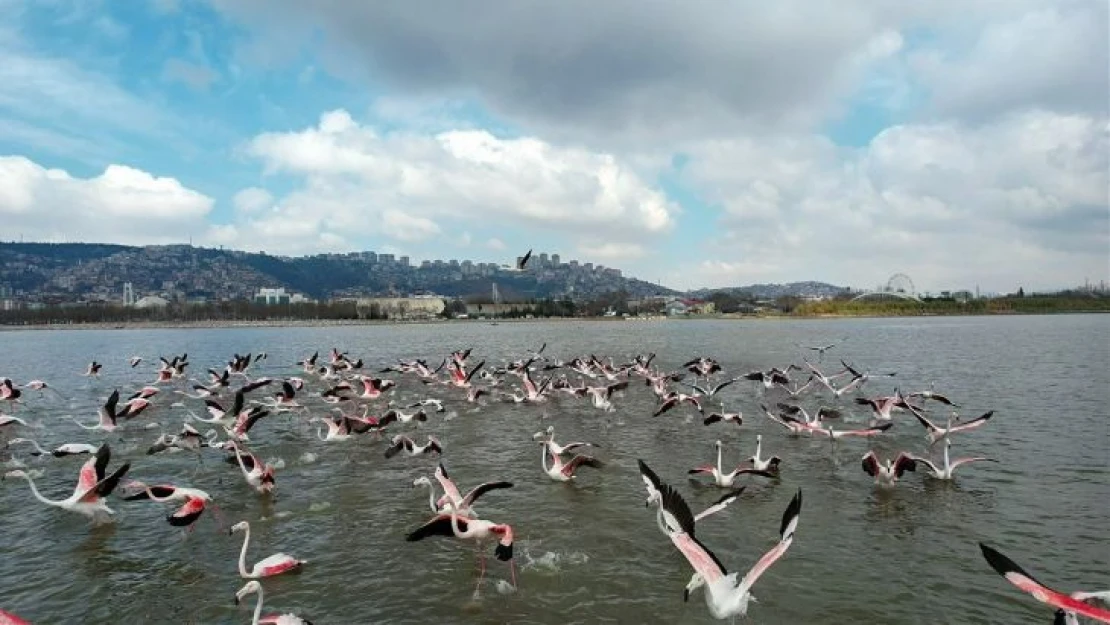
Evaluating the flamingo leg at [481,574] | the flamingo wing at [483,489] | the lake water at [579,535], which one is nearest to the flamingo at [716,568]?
the lake water at [579,535]

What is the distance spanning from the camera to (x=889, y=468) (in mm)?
12047

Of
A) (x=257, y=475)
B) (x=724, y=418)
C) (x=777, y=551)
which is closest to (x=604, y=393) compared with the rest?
(x=724, y=418)

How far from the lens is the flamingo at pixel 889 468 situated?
11.5 metres

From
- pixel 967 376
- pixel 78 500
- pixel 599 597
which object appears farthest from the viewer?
pixel 967 376

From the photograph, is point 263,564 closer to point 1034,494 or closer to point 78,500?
point 78,500

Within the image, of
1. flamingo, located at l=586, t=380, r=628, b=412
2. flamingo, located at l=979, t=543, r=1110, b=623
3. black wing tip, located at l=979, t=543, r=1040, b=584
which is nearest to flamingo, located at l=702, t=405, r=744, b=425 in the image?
flamingo, located at l=586, t=380, r=628, b=412

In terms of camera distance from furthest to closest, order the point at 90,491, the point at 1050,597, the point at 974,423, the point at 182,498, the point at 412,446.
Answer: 1. the point at 412,446
2. the point at 974,423
3. the point at 90,491
4. the point at 182,498
5. the point at 1050,597

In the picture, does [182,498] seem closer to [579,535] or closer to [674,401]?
[579,535]

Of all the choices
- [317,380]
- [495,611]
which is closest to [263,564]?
[495,611]

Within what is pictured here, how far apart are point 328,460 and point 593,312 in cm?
18216

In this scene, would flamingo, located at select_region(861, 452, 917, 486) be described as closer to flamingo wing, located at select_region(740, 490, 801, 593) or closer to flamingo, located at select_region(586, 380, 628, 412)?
flamingo wing, located at select_region(740, 490, 801, 593)

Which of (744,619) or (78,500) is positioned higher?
(78,500)

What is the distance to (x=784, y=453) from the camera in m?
15.0

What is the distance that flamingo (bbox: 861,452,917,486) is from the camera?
11531mm
